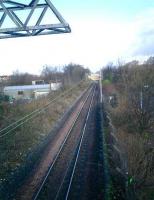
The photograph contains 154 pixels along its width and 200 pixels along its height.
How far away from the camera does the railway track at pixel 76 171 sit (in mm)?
12336

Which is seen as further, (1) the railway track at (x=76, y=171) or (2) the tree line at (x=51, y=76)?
(2) the tree line at (x=51, y=76)

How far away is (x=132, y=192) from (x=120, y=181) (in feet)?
4.45

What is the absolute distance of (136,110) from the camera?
23.8 metres

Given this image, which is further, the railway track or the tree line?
the tree line

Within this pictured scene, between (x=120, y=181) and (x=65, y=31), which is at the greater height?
(x=65, y=31)

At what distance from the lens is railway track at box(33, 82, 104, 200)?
40.5 feet

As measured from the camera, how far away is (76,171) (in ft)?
48.6

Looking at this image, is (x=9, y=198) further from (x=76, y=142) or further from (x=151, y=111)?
(x=151, y=111)

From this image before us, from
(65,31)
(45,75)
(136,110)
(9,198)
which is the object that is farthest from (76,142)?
(45,75)

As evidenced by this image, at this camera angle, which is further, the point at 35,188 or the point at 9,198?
the point at 35,188

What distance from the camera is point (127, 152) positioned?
15.8 metres

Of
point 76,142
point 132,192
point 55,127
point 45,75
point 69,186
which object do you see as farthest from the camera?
point 45,75

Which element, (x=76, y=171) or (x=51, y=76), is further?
(x=51, y=76)

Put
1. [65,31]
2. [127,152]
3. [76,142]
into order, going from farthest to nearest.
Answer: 1. [76,142]
2. [127,152]
3. [65,31]
